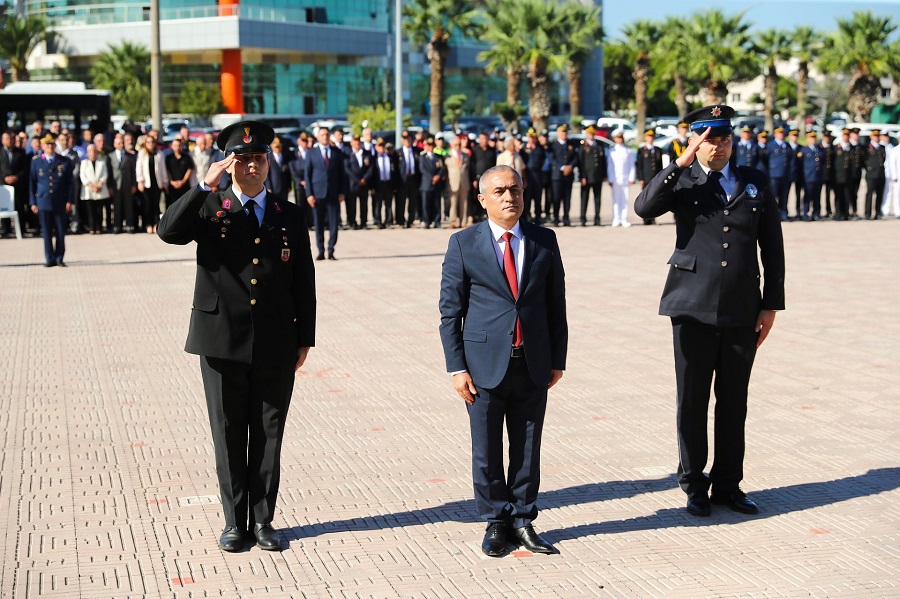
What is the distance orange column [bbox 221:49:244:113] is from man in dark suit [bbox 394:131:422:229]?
46863 millimetres

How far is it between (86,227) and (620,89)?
3077 inches

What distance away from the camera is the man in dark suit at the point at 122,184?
830 inches

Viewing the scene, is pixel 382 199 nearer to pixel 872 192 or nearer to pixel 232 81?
pixel 872 192

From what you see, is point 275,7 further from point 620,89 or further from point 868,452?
point 868,452

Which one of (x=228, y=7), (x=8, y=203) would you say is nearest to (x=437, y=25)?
(x=228, y=7)

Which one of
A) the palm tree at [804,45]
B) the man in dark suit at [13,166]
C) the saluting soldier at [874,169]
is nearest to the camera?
the man in dark suit at [13,166]

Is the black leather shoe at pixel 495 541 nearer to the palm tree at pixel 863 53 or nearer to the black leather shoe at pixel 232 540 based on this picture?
the black leather shoe at pixel 232 540

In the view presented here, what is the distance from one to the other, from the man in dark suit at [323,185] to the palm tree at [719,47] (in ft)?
131

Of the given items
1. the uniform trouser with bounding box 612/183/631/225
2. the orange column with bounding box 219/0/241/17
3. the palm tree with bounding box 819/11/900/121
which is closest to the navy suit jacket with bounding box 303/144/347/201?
the uniform trouser with bounding box 612/183/631/225

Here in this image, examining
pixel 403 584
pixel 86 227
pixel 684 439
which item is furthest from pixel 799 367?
pixel 86 227

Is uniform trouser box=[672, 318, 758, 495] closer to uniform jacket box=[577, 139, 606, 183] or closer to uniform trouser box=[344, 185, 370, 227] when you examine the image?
uniform trouser box=[344, 185, 370, 227]

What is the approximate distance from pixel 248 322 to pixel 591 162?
59.7ft

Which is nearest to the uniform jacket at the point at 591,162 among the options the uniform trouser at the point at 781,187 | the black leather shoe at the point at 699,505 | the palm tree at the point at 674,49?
the uniform trouser at the point at 781,187

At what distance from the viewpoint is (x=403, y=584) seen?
5188mm
